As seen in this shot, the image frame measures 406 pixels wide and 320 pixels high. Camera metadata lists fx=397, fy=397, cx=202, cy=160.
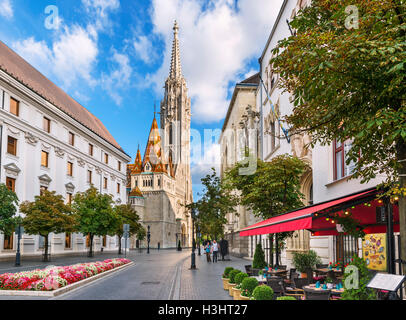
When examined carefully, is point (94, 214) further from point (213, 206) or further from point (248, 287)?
point (248, 287)

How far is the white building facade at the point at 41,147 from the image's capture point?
33000mm

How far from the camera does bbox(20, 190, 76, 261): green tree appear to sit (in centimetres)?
2992

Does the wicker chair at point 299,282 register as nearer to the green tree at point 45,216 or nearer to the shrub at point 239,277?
the shrub at point 239,277

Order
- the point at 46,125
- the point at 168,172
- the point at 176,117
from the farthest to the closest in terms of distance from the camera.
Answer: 1. the point at 176,117
2. the point at 168,172
3. the point at 46,125

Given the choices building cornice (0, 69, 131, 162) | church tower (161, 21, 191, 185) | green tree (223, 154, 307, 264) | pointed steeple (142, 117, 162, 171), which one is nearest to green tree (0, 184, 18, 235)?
building cornice (0, 69, 131, 162)

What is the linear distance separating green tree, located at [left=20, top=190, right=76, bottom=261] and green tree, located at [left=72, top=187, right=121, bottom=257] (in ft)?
18.9

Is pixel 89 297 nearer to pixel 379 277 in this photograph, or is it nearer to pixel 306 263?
pixel 306 263

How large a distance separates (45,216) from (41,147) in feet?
34.8

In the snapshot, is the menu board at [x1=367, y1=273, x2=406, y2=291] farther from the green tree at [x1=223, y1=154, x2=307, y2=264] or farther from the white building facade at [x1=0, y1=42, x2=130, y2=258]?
the white building facade at [x1=0, y1=42, x2=130, y2=258]

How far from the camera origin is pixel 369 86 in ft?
21.3

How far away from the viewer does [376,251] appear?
39.1 ft

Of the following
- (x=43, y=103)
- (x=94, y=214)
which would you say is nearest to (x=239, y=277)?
(x=94, y=214)
